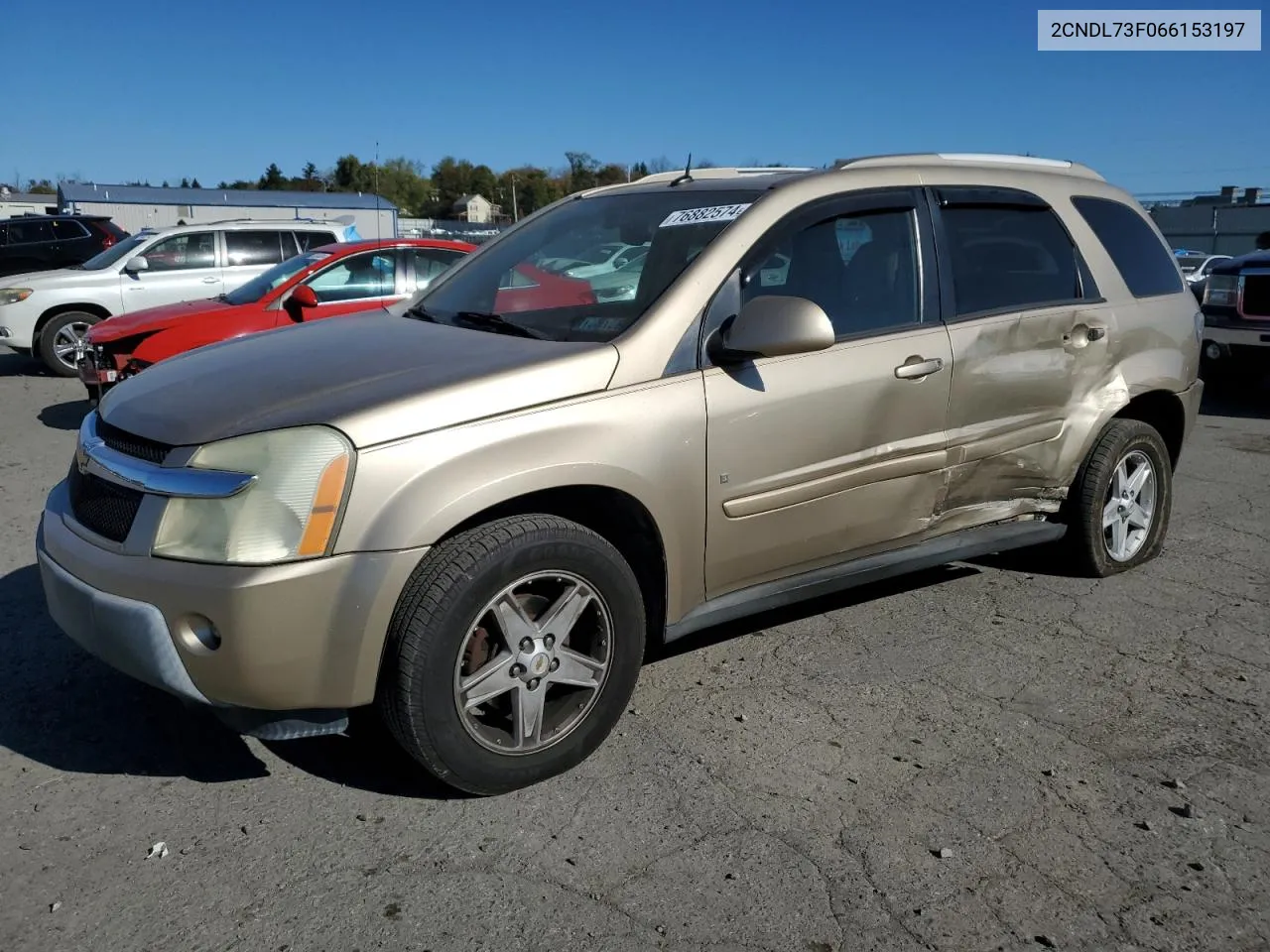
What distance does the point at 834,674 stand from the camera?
4.00 meters

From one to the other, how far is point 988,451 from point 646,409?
5.44 feet

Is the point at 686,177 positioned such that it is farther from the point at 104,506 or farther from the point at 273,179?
the point at 273,179

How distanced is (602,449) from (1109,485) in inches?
110

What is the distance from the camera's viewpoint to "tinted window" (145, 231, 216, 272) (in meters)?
12.7

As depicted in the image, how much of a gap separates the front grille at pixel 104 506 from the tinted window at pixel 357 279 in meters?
6.21

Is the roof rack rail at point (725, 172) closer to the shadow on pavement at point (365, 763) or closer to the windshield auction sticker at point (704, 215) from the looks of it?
the windshield auction sticker at point (704, 215)

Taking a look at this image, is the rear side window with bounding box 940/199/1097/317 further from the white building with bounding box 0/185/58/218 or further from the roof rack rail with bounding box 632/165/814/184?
the white building with bounding box 0/185/58/218

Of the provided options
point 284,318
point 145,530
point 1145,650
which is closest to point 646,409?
point 145,530

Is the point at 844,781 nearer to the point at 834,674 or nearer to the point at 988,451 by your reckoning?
the point at 834,674

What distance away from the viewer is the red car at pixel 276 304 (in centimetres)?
845

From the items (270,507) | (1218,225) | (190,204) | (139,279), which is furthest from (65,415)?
(190,204)

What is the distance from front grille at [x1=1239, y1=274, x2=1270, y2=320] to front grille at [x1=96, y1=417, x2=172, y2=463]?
9962 millimetres

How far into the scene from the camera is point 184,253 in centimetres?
1277

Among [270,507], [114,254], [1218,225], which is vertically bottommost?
[270,507]
